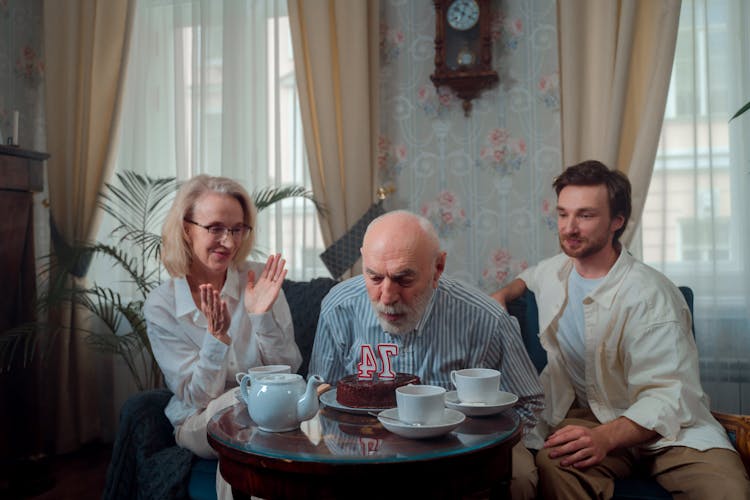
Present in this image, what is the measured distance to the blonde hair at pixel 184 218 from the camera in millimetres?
2246

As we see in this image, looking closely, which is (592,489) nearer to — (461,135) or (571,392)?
(571,392)

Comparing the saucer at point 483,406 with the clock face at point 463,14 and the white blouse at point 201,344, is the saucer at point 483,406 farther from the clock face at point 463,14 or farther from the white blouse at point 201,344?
the clock face at point 463,14

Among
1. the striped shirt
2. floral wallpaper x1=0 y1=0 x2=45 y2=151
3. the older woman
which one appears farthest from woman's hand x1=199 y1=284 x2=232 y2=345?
floral wallpaper x1=0 y1=0 x2=45 y2=151

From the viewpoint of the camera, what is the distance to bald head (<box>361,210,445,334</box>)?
1.74 m

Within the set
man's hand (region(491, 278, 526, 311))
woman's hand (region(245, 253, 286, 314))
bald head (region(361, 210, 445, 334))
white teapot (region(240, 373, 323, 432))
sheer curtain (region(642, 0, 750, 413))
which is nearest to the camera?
white teapot (region(240, 373, 323, 432))

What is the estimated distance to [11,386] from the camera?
3.14 metres

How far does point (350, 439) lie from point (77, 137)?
10.0 feet

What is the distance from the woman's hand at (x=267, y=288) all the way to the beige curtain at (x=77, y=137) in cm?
196

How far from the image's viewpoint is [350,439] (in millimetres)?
1403

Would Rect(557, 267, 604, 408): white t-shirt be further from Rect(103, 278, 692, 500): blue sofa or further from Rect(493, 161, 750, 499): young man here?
Rect(103, 278, 692, 500): blue sofa

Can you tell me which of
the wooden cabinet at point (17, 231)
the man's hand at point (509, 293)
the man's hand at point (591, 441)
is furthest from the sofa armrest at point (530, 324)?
the wooden cabinet at point (17, 231)

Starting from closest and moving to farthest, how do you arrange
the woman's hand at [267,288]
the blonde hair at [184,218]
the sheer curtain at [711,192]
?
the woman's hand at [267,288]
the blonde hair at [184,218]
the sheer curtain at [711,192]

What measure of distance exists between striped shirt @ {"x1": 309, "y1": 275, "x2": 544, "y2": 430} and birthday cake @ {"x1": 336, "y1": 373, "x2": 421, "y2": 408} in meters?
0.31

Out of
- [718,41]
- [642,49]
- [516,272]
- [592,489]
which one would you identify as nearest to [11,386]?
[516,272]
